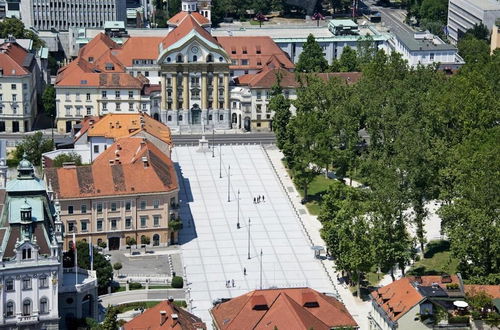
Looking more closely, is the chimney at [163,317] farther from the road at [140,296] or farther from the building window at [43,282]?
the road at [140,296]

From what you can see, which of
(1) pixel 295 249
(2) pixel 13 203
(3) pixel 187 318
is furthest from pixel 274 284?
(2) pixel 13 203

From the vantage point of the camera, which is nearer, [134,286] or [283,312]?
[283,312]

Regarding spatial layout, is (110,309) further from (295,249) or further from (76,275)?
(295,249)

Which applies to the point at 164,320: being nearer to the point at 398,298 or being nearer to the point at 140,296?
the point at 140,296

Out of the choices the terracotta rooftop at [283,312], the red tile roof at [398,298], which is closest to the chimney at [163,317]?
the terracotta rooftop at [283,312]

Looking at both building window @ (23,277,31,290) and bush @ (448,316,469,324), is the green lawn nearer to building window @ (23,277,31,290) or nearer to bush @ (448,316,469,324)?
bush @ (448,316,469,324)

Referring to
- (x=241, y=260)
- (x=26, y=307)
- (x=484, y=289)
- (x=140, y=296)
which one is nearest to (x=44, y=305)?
(x=26, y=307)
